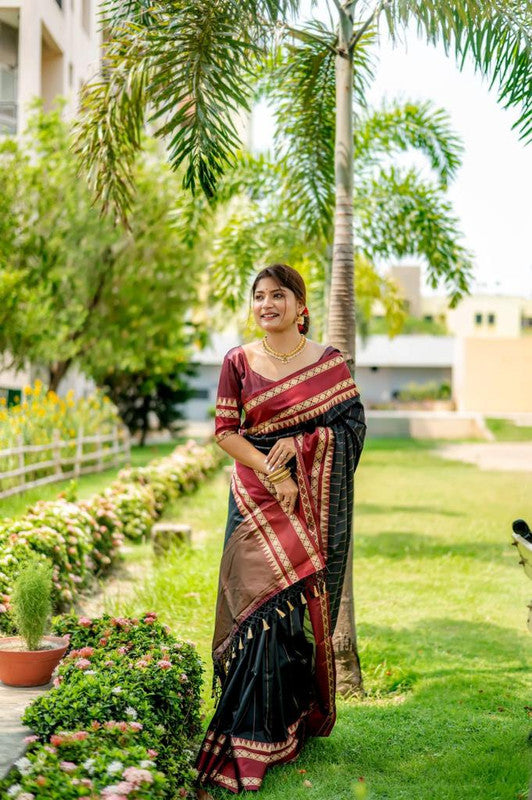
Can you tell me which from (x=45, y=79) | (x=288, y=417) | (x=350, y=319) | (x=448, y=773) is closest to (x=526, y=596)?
(x=350, y=319)

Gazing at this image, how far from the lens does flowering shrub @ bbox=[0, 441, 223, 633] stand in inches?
220

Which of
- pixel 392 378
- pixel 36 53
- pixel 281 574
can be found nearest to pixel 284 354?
pixel 281 574

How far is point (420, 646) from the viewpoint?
20.6 feet

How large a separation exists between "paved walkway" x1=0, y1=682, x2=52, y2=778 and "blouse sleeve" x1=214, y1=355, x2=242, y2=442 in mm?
1312

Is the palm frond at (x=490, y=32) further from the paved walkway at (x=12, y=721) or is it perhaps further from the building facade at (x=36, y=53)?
the building facade at (x=36, y=53)

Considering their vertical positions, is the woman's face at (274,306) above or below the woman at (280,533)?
above

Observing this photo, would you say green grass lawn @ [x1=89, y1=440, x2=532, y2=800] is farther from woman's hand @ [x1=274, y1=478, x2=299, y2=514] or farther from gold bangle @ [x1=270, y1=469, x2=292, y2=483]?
gold bangle @ [x1=270, y1=469, x2=292, y2=483]

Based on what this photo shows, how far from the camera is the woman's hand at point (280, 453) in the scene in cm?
367

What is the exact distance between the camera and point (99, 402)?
1780cm

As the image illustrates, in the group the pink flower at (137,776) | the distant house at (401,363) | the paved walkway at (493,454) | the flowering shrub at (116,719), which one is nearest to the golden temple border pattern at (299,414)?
the flowering shrub at (116,719)

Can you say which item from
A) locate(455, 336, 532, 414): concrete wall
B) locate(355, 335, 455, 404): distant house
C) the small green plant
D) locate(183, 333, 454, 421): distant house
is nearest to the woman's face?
the small green plant

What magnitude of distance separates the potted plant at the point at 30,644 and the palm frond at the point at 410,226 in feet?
25.6

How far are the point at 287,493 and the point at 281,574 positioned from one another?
32 centimetres

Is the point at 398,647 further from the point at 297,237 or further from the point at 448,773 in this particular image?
the point at 297,237
